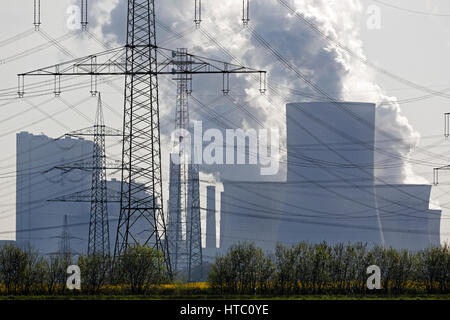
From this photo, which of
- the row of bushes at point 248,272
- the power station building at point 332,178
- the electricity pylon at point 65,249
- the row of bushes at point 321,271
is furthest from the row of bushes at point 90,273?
the power station building at point 332,178

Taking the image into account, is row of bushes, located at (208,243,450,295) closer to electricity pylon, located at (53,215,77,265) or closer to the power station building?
electricity pylon, located at (53,215,77,265)

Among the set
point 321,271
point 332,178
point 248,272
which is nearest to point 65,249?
point 248,272

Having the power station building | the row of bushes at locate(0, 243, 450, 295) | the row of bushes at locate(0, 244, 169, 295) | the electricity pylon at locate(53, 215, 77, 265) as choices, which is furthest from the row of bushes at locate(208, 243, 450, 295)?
the power station building

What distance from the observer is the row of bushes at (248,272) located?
32.3 metres

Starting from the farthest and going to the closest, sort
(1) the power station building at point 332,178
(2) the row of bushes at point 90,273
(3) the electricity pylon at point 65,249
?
1. (1) the power station building at point 332,178
2. (3) the electricity pylon at point 65,249
3. (2) the row of bushes at point 90,273

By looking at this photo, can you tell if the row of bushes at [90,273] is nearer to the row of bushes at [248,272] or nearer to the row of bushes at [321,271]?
the row of bushes at [248,272]

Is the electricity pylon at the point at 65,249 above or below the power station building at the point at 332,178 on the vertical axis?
below

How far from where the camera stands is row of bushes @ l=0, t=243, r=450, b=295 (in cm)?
3234

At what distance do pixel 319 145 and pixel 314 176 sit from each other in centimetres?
369

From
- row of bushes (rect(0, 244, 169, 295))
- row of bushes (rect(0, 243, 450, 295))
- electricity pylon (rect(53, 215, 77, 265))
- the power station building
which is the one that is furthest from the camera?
the power station building

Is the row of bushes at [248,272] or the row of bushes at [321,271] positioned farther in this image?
the row of bushes at [321,271]

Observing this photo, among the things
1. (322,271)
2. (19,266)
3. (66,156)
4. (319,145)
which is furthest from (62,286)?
(66,156)

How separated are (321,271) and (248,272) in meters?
3.22

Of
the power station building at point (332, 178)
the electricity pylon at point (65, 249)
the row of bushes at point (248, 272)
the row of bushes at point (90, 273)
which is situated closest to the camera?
the row of bushes at point (90, 273)
